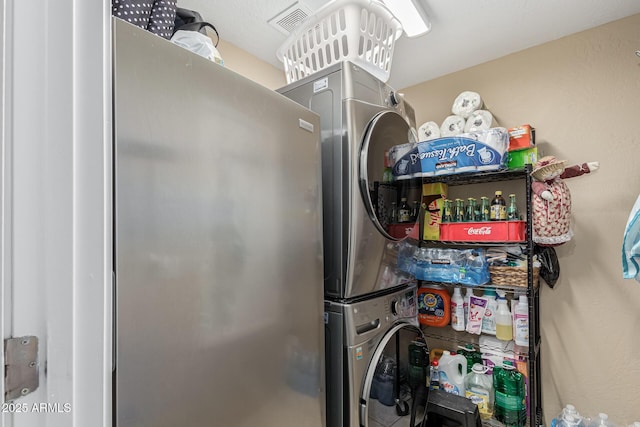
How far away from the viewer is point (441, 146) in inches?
68.7

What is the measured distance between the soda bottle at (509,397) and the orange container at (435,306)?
40 cm

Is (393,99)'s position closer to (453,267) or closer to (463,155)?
(463,155)

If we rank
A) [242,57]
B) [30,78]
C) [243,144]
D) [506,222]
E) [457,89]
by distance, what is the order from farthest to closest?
[457,89]
[242,57]
[506,222]
[243,144]
[30,78]

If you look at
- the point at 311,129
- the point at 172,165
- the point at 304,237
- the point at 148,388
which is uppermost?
the point at 311,129

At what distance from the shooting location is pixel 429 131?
7.32 feet

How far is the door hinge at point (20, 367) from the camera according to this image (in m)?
0.39

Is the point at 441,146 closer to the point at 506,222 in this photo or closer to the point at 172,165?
the point at 506,222

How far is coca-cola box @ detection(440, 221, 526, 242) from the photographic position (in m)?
1.67

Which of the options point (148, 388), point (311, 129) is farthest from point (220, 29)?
point (148, 388)

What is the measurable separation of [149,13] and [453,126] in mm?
1939

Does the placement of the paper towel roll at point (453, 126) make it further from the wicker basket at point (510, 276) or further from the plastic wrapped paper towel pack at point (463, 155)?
the wicker basket at point (510, 276)

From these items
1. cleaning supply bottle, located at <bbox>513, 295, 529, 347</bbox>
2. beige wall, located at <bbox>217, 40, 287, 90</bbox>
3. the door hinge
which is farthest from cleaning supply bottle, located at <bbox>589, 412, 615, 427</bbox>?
beige wall, located at <bbox>217, 40, 287, 90</bbox>

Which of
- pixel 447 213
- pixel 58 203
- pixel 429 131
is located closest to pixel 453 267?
pixel 447 213

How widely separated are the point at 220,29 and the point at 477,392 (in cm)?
263
